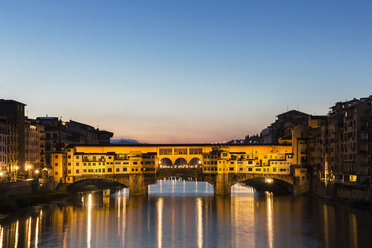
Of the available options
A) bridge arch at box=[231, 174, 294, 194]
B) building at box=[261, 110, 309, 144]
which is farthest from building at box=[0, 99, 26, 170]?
building at box=[261, 110, 309, 144]

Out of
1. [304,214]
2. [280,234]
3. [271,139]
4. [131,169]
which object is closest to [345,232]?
[280,234]

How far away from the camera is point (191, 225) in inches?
2215

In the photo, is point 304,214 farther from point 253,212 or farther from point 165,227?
point 165,227

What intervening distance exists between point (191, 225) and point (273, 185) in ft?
174

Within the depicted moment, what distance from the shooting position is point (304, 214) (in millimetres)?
62094

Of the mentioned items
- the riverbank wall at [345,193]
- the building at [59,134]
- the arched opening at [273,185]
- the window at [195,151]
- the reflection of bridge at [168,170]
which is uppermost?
the building at [59,134]

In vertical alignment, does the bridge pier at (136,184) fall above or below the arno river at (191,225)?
above

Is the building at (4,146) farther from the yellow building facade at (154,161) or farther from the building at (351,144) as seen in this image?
the building at (351,144)

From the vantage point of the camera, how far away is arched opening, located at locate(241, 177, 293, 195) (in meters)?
96.1

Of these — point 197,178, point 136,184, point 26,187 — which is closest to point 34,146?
point 136,184

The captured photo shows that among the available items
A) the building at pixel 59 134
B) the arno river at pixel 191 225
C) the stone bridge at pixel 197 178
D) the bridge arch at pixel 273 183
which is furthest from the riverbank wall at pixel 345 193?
the building at pixel 59 134

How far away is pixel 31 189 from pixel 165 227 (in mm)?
30162

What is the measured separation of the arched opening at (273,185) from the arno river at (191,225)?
1927cm

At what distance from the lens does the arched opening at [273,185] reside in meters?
96.1
